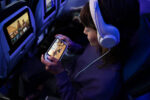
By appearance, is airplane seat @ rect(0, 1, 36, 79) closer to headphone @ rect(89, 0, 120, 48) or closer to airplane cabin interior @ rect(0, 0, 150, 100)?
airplane cabin interior @ rect(0, 0, 150, 100)

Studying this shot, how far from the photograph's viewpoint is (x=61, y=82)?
43.3 inches

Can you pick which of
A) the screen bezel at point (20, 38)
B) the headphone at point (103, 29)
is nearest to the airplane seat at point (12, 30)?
the screen bezel at point (20, 38)

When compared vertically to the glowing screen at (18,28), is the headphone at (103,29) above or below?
above

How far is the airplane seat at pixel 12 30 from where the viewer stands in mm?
934

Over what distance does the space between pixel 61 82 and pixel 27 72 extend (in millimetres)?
512

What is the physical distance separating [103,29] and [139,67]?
295 millimetres

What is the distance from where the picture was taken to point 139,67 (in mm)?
854

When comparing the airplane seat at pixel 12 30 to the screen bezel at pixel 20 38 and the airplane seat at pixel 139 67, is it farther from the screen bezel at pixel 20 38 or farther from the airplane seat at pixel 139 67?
A: the airplane seat at pixel 139 67

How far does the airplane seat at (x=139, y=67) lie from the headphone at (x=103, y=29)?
6.6 inches

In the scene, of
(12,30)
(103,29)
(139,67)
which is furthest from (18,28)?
(139,67)

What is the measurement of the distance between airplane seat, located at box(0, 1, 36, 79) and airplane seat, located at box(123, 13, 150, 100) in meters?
0.77

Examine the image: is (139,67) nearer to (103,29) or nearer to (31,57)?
(103,29)

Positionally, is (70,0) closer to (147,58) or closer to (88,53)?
(88,53)

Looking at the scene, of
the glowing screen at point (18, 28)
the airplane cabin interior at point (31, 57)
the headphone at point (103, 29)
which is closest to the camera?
the headphone at point (103, 29)
